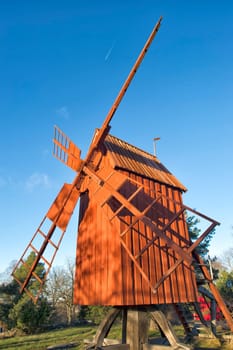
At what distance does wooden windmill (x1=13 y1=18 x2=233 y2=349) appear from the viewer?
6621mm

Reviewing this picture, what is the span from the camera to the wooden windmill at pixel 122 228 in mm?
6621

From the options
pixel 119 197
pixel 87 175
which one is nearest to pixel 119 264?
pixel 119 197

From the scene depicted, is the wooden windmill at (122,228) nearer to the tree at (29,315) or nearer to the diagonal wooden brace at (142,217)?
the diagonal wooden brace at (142,217)

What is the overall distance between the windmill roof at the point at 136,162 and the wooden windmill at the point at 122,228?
0.04 m

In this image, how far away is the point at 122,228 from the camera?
6984 mm

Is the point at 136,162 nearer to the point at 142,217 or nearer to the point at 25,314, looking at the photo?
the point at 142,217

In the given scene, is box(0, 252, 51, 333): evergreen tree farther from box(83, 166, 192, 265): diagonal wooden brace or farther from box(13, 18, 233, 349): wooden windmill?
box(83, 166, 192, 265): diagonal wooden brace

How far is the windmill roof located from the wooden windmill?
0.12 feet

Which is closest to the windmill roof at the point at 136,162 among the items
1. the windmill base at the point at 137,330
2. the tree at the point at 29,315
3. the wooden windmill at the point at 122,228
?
the wooden windmill at the point at 122,228

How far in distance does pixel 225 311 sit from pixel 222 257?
4366 centimetres

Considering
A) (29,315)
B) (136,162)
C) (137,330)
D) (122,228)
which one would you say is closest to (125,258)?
(122,228)

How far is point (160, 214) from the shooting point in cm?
842

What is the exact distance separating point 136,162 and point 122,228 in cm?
298

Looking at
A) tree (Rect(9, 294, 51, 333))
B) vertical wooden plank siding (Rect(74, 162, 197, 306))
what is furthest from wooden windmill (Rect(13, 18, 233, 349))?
tree (Rect(9, 294, 51, 333))
